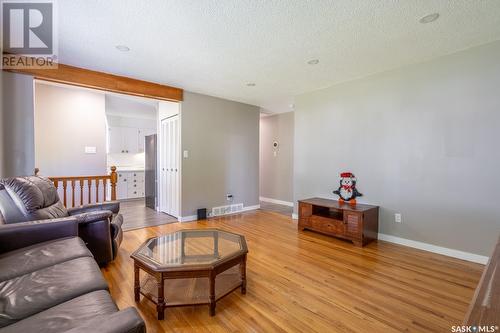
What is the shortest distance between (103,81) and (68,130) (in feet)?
6.60

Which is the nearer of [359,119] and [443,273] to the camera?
[443,273]

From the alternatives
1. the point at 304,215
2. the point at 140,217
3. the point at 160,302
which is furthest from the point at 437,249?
the point at 140,217

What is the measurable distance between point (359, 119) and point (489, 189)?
5.63 ft

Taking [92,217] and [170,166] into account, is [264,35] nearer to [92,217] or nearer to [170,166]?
[92,217]

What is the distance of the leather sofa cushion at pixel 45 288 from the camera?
1092 mm

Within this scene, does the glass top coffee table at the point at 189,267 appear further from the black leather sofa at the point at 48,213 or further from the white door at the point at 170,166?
the white door at the point at 170,166

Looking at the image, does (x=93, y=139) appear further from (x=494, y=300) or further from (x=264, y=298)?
(x=494, y=300)

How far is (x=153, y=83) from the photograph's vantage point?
3908 mm

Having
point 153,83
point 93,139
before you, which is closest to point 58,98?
point 93,139

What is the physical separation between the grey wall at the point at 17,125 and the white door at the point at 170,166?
6.65 feet

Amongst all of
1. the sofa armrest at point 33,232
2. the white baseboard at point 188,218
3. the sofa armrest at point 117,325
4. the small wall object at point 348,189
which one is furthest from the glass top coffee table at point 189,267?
the small wall object at point 348,189

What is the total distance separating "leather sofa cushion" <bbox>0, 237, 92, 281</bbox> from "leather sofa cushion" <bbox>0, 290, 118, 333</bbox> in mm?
607

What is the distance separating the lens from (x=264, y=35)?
Result: 237cm

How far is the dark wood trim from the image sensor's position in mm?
3092
